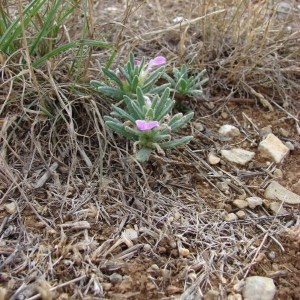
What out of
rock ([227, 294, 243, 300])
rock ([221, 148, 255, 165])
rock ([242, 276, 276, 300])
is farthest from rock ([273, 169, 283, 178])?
rock ([227, 294, 243, 300])

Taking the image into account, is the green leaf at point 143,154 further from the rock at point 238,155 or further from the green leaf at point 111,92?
the rock at point 238,155

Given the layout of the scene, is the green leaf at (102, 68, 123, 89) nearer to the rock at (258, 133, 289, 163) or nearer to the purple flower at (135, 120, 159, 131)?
the purple flower at (135, 120, 159, 131)

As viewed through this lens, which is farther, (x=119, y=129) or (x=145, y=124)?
(x=119, y=129)

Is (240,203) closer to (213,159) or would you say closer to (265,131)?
(213,159)

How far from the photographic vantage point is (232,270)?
1572 millimetres

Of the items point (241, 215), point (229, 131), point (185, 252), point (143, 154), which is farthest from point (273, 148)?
point (185, 252)

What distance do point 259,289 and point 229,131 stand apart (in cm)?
97

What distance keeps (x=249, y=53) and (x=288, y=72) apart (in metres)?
0.26

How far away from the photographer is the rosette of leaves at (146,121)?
72.4 inches

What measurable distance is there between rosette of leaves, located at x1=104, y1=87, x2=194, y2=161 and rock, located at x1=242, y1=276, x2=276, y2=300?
0.64 metres

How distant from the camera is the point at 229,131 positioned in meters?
2.27

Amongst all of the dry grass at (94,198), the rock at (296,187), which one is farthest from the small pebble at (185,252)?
the rock at (296,187)

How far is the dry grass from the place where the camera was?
1.51 meters

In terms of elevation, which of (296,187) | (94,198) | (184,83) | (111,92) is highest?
(111,92)
